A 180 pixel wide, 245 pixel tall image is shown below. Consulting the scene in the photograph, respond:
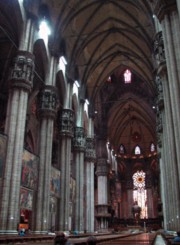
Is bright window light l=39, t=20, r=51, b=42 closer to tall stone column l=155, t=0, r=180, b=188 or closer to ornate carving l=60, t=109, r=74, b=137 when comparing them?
ornate carving l=60, t=109, r=74, b=137

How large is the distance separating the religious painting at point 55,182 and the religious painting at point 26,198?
3276 millimetres

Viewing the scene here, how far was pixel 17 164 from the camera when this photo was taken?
52.8ft

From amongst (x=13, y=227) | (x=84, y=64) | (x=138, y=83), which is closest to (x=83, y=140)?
(x=84, y=64)

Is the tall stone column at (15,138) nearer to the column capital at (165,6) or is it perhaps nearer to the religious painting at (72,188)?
the column capital at (165,6)

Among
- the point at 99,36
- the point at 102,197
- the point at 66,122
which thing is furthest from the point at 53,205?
the point at 102,197

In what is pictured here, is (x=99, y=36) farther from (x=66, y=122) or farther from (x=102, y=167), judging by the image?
(x=102, y=167)

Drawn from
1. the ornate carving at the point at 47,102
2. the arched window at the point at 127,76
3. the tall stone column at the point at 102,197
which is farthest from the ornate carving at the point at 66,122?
the arched window at the point at 127,76

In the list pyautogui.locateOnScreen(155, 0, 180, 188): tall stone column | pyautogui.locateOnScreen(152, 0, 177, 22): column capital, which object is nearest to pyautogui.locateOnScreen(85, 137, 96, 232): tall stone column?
pyautogui.locateOnScreen(155, 0, 180, 188): tall stone column

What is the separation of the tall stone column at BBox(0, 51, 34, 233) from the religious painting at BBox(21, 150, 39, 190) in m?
1.66

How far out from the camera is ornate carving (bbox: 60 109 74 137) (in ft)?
83.3

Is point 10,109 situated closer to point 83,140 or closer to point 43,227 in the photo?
point 43,227

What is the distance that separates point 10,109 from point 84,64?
15943 mm

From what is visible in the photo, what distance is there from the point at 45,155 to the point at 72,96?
33.5 ft

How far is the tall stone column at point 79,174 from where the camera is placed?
26.9m
